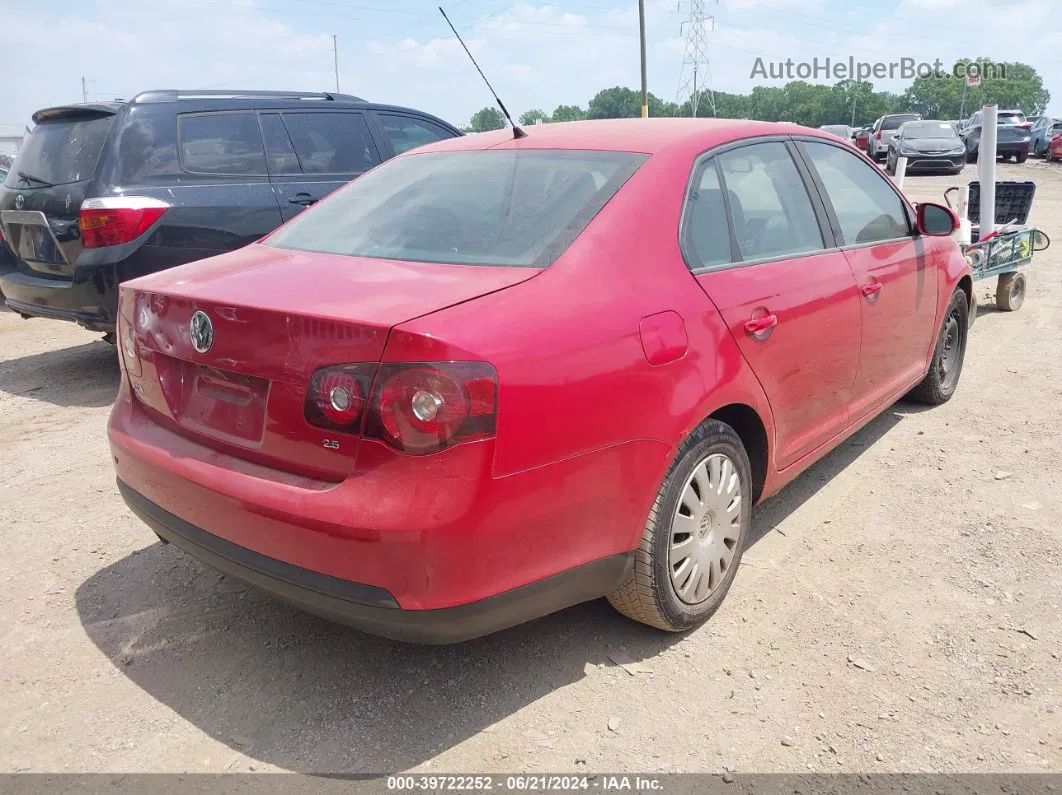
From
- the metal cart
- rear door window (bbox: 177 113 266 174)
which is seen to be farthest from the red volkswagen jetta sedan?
the metal cart

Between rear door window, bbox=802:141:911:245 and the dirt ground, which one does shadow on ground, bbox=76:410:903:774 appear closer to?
the dirt ground

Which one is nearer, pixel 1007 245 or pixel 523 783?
pixel 523 783

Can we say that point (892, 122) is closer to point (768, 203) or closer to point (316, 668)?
point (768, 203)

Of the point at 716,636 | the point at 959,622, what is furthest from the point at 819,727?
the point at 959,622

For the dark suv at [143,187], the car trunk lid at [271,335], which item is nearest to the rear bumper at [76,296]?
the dark suv at [143,187]

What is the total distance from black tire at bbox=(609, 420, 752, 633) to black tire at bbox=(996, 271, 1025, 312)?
20.1ft

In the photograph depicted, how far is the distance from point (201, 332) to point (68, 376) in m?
4.60

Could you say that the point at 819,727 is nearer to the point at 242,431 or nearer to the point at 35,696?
the point at 242,431

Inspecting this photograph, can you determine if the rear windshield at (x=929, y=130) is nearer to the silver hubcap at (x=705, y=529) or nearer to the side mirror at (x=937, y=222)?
the side mirror at (x=937, y=222)

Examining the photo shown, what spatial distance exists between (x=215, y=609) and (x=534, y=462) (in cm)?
155

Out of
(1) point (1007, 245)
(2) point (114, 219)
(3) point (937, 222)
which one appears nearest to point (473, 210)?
(3) point (937, 222)

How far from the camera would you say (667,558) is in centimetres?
265

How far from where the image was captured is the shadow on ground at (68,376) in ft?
18.8

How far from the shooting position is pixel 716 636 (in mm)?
2914
